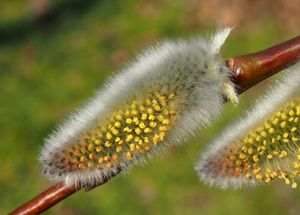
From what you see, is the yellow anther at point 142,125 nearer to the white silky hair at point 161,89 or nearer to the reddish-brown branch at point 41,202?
the white silky hair at point 161,89

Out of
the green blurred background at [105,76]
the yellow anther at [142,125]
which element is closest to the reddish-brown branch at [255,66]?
the yellow anther at [142,125]

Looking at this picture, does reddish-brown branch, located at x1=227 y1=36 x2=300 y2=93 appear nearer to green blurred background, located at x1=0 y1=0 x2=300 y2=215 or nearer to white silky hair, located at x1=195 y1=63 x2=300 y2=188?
white silky hair, located at x1=195 y1=63 x2=300 y2=188

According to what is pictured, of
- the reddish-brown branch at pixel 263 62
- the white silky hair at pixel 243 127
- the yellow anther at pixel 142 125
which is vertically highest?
the yellow anther at pixel 142 125

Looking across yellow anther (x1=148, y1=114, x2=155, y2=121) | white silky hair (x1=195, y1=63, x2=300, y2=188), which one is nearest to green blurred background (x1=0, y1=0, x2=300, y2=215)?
white silky hair (x1=195, y1=63, x2=300, y2=188)

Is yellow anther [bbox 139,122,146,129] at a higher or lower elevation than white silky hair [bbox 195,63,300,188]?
higher

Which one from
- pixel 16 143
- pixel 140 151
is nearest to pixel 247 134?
pixel 140 151

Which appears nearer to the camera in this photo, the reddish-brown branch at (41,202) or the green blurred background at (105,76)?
the reddish-brown branch at (41,202)
